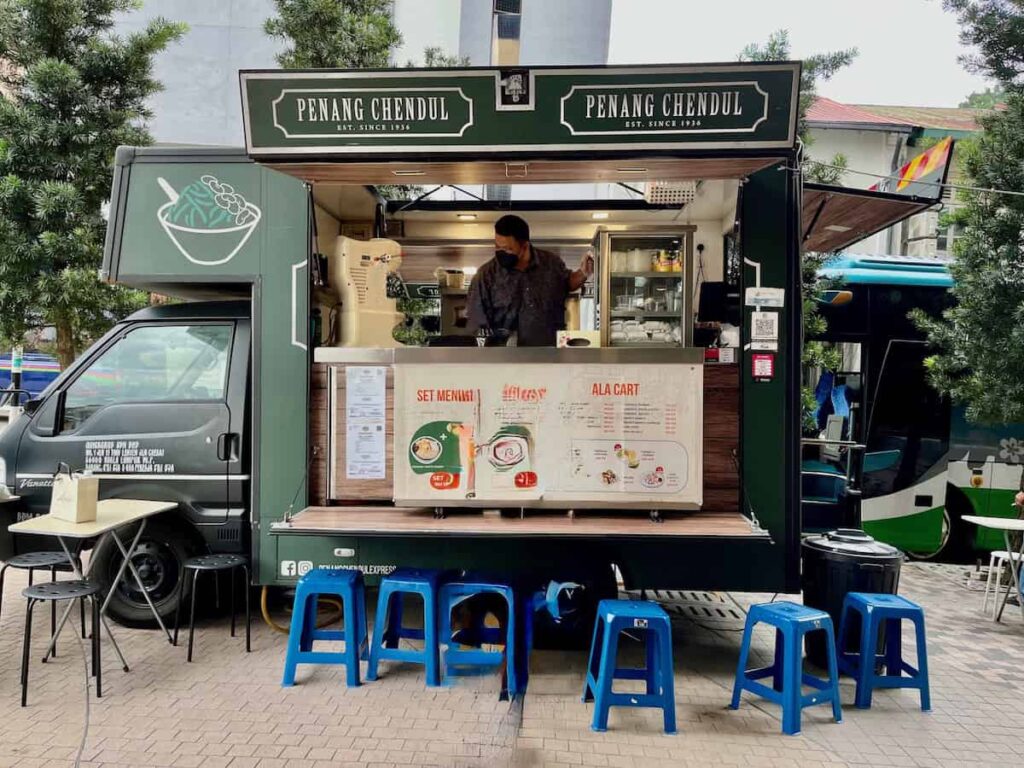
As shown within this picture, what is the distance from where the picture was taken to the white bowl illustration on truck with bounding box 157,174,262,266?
4.29 metres

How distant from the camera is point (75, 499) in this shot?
379 cm

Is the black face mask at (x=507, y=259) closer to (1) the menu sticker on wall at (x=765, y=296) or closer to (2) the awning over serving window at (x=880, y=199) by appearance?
(1) the menu sticker on wall at (x=765, y=296)

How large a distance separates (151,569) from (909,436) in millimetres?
6810

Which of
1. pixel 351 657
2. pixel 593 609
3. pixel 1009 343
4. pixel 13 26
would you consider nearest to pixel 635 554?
pixel 593 609

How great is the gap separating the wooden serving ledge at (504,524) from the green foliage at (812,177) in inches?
129

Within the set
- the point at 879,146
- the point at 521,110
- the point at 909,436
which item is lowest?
the point at 909,436

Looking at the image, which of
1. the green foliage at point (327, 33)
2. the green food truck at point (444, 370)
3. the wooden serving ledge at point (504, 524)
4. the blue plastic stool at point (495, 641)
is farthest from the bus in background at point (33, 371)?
the blue plastic stool at point (495, 641)

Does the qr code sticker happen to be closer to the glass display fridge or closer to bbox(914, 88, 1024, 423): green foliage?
the glass display fridge

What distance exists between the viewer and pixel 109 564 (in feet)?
15.4

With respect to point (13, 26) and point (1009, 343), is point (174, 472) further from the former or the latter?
point (1009, 343)

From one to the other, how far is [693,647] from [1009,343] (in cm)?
365

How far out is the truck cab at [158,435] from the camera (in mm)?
4539

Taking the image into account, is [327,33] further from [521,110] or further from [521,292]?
[521,110]

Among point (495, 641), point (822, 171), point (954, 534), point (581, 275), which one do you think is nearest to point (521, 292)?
point (581, 275)
